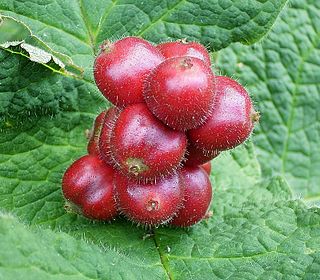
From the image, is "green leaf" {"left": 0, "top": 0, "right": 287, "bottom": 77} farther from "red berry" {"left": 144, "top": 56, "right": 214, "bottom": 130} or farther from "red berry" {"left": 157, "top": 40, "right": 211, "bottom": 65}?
"red berry" {"left": 144, "top": 56, "right": 214, "bottom": 130}

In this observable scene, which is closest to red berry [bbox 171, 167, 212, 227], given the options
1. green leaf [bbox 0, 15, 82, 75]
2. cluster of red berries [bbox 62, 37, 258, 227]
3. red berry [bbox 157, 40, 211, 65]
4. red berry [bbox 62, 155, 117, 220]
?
cluster of red berries [bbox 62, 37, 258, 227]

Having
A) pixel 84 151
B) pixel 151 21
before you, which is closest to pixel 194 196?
pixel 84 151

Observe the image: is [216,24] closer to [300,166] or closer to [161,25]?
[161,25]

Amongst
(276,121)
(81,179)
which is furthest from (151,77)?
(276,121)

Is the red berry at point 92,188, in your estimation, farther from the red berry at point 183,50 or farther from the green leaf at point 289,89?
the green leaf at point 289,89

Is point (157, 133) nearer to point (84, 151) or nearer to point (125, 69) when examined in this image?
point (125, 69)

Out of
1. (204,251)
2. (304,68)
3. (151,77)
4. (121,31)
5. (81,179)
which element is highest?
(151,77)

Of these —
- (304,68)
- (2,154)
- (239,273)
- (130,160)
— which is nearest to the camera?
(130,160)

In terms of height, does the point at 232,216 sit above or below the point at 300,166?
above
